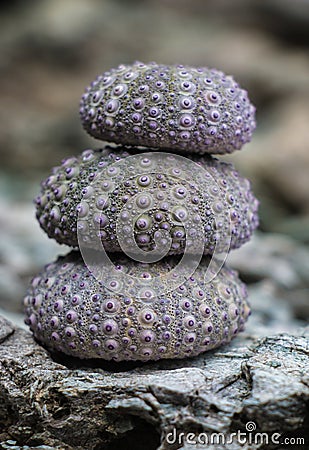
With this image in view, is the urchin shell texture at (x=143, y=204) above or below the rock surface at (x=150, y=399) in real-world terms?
above

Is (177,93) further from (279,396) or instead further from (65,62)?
(65,62)

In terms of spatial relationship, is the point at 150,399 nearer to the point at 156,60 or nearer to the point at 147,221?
the point at 147,221

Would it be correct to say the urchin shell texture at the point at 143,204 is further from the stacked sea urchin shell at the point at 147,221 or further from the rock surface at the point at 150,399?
the rock surface at the point at 150,399

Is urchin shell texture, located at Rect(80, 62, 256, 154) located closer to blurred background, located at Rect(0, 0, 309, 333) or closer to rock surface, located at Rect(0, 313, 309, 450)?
rock surface, located at Rect(0, 313, 309, 450)

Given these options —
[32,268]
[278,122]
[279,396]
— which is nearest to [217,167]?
[279,396]

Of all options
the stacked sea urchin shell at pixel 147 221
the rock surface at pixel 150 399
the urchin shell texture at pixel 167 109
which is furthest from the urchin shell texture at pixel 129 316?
the urchin shell texture at pixel 167 109

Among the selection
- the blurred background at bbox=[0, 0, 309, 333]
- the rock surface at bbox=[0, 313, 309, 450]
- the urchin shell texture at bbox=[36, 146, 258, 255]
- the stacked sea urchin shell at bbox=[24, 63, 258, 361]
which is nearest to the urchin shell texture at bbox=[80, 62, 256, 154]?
the stacked sea urchin shell at bbox=[24, 63, 258, 361]
